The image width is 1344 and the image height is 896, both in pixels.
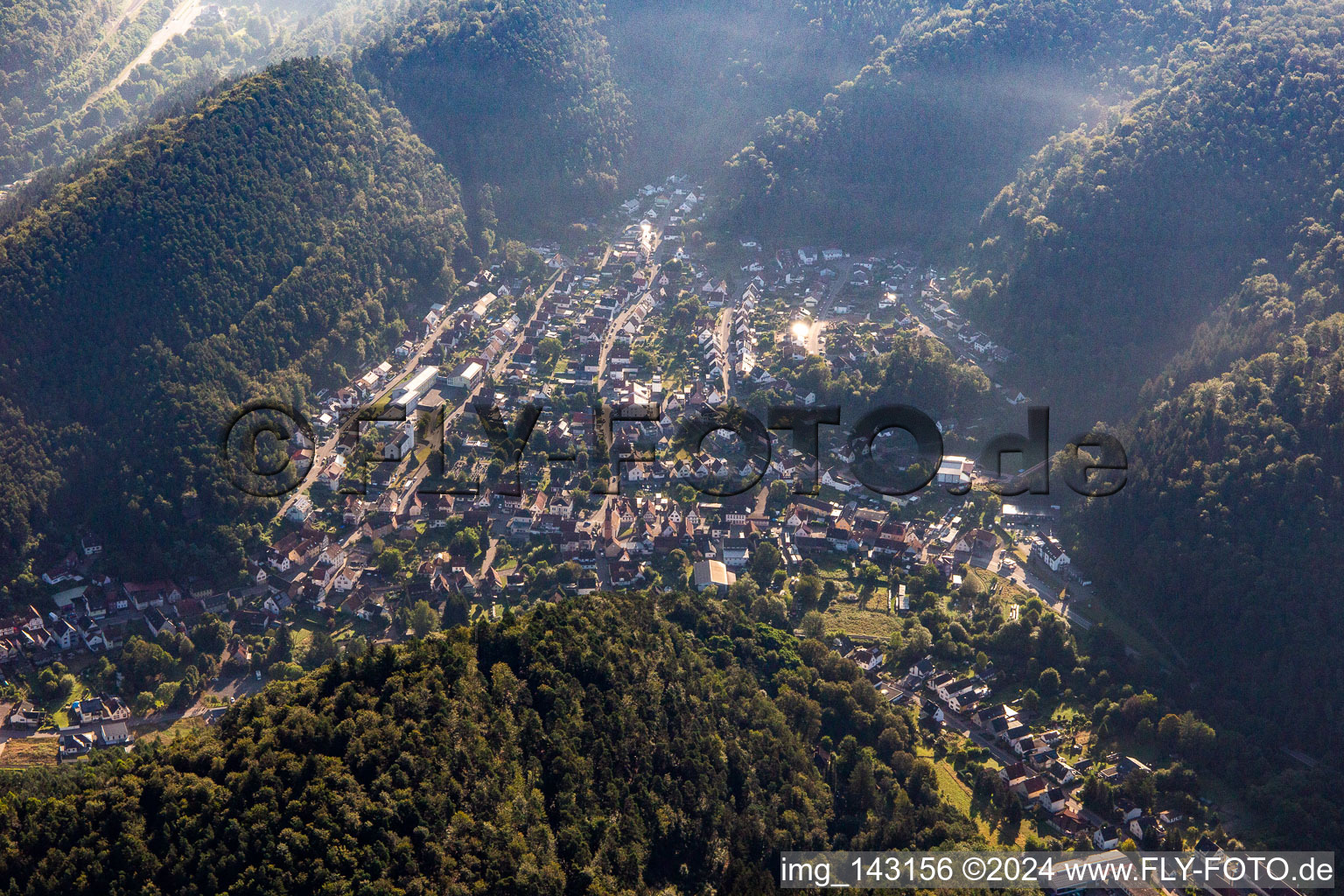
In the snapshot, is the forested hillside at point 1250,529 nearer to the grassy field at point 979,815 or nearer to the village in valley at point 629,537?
the village in valley at point 629,537

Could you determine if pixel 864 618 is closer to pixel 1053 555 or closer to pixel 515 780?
pixel 1053 555

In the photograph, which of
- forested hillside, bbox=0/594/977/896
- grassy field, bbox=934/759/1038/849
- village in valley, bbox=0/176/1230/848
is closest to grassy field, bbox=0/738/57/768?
village in valley, bbox=0/176/1230/848

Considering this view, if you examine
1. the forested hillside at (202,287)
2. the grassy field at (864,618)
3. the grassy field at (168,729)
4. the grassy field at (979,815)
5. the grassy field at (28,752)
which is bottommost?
the grassy field at (979,815)

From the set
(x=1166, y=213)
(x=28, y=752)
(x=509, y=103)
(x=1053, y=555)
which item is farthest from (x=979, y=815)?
(x=509, y=103)

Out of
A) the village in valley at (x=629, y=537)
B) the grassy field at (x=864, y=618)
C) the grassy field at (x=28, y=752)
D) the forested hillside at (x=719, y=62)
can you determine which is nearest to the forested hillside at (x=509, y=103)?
the forested hillside at (x=719, y=62)

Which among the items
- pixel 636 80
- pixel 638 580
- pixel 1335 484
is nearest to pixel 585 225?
pixel 636 80

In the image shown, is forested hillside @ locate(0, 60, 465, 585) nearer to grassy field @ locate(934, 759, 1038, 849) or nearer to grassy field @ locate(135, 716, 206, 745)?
grassy field @ locate(135, 716, 206, 745)
